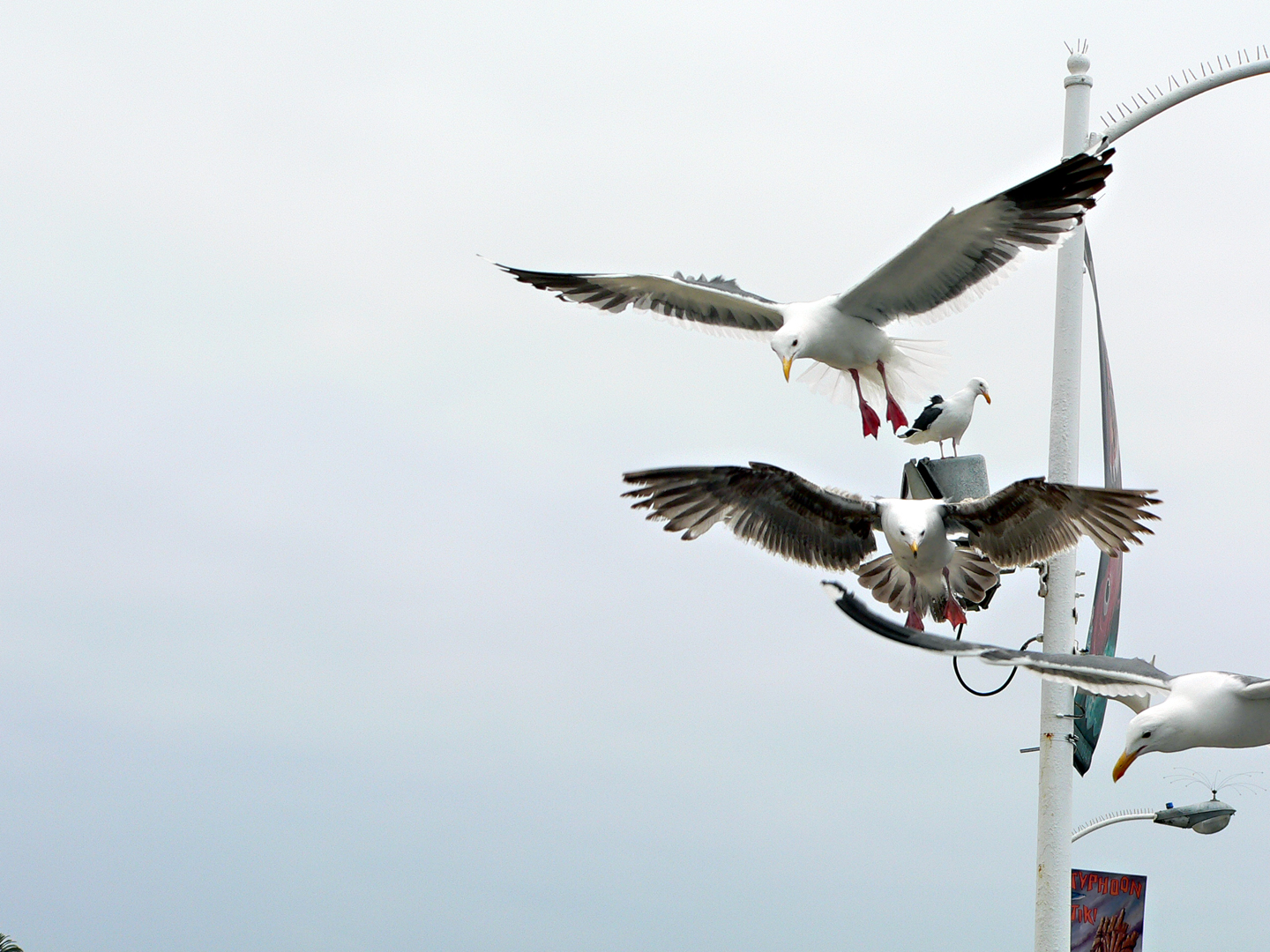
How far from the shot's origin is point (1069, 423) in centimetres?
845

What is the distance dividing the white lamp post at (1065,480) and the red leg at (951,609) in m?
0.62

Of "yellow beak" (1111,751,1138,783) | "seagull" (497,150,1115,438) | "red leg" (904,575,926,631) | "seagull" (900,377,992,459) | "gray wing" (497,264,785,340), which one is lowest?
"yellow beak" (1111,751,1138,783)

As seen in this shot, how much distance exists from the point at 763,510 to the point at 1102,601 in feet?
6.38

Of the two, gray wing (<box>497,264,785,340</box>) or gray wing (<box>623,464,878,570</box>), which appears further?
gray wing (<box>497,264,785,340</box>)

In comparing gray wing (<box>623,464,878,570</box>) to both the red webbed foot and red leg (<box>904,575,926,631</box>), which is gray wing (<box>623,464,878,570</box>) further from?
the red webbed foot

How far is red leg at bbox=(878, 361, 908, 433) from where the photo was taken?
9281 millimetres

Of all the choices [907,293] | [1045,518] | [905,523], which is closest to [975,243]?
[907,293]

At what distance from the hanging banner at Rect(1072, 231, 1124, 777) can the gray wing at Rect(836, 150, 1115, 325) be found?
0.46 meters

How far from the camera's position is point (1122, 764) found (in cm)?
666

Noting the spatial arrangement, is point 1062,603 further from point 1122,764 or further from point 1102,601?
point 1122,764

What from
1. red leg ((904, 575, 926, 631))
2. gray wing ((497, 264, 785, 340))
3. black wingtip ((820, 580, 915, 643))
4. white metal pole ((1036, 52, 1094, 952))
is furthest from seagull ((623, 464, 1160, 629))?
gray wing ((497, 264, 785, 340))

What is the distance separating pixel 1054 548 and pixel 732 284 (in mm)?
3611

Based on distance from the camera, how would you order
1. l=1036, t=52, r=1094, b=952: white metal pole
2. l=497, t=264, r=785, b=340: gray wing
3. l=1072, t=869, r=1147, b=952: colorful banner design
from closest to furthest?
1. l=1036, t=52, r=1094, b=952: white metal pole
2. l=497, t=264, r=785, b=340: gray wing
3. l=1072, t=869, r=1147, b=952: colorful banner design

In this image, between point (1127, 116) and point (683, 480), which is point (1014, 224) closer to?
point (1127, 116)
